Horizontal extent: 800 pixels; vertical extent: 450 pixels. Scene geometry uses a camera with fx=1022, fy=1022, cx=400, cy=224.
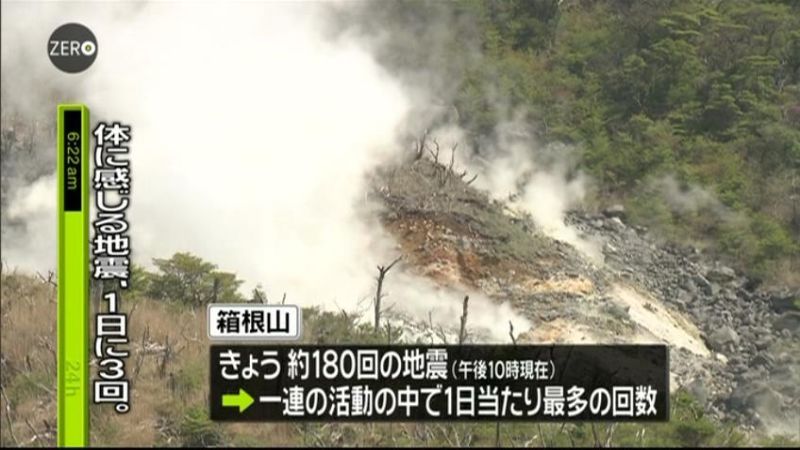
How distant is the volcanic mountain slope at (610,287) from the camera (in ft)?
29.7

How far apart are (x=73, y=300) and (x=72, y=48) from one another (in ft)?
6.61

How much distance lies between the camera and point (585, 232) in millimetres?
10328

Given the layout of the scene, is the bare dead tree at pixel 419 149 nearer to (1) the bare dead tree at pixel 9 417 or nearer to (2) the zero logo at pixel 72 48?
(2) the zero logo at pixel 72 48

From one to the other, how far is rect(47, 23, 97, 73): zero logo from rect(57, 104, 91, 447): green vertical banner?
1.13 meters

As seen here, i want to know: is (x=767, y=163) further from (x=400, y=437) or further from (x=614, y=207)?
(x=400, y=437)

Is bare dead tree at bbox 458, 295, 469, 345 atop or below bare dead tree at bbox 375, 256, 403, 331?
below

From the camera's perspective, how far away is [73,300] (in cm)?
675

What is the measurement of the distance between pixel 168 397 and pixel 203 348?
17.5 inches

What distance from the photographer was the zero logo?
24.9 feet

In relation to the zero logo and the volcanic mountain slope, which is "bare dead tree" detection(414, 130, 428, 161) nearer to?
the volcanic mountain slope

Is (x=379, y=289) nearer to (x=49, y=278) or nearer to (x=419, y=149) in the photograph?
(x=419, y=149)
